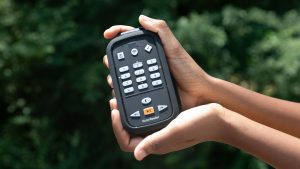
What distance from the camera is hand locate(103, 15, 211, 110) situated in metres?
1.34

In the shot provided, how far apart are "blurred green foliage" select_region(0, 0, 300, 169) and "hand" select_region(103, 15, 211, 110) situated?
968 mm

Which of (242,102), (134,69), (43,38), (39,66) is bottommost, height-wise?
(39,66)

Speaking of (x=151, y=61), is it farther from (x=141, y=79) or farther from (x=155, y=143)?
(x=155, y=143)

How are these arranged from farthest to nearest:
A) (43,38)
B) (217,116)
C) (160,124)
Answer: (43,38) < (160,124) < (217,116)

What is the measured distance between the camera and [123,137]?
130cm

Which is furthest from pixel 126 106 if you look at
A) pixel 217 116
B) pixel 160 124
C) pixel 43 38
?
pixel 43 38

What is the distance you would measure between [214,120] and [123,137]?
234mm

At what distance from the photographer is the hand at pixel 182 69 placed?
4.40ft

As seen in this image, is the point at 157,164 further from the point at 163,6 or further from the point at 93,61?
the point at 163,6

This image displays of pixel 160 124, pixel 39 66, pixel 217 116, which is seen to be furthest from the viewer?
pixel 39 66

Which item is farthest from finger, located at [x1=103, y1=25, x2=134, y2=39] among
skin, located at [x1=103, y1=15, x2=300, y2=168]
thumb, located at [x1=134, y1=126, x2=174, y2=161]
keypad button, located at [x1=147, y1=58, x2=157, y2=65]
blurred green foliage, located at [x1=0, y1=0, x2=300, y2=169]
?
blurred green foliage, located at [x1=0, y1=0, x2=300, y2=169]

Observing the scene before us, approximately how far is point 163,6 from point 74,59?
1.46 ft

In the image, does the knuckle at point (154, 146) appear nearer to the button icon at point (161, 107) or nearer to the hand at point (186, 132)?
the hand at point (186, 132)

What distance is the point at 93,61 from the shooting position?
2.49 m
